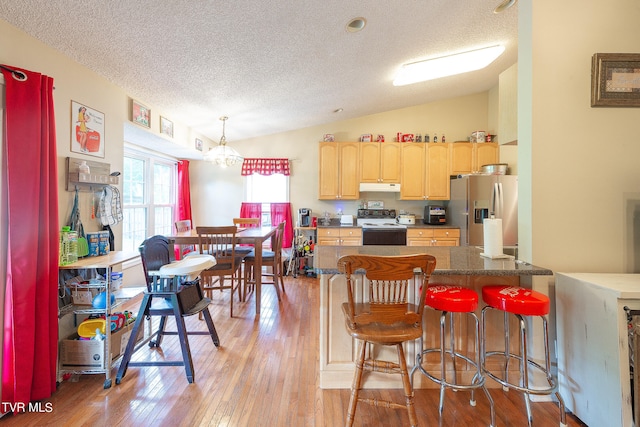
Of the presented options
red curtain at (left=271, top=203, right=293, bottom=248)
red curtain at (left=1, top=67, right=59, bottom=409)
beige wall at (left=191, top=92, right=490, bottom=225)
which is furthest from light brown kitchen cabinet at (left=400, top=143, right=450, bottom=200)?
red curtain at (left=1, top=67, right=59, bottom=409)

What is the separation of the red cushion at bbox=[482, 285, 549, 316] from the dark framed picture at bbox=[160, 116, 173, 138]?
11.8 feet

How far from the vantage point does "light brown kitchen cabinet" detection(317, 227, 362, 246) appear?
4.41 m

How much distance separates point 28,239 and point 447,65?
4104mm

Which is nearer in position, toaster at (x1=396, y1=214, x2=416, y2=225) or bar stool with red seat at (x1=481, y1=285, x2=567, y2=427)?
bar stool with red seat at (x1=481, y1=285, x2=567, y2=427)

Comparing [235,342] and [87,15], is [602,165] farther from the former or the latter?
[87,15]

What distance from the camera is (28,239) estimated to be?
158 centimetres

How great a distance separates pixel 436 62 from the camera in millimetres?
3281

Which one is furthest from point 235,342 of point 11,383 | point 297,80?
point 297,80

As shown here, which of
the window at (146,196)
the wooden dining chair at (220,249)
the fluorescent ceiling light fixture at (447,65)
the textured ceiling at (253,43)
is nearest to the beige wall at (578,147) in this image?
the textured ceiling at (253,43)

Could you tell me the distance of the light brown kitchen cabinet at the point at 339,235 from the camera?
4410mm

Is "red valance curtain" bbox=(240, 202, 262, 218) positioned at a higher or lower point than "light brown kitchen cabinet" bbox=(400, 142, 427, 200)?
lower

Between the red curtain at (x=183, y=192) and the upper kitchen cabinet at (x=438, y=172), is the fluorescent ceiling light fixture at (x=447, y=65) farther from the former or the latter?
the red curtain at (x=183, y=192)

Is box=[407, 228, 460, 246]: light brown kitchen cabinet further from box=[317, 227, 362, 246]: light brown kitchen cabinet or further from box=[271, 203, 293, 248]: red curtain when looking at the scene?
box=[271, 203, 293, 248]: red curtain

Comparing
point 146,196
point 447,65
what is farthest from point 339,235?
point 146,196
